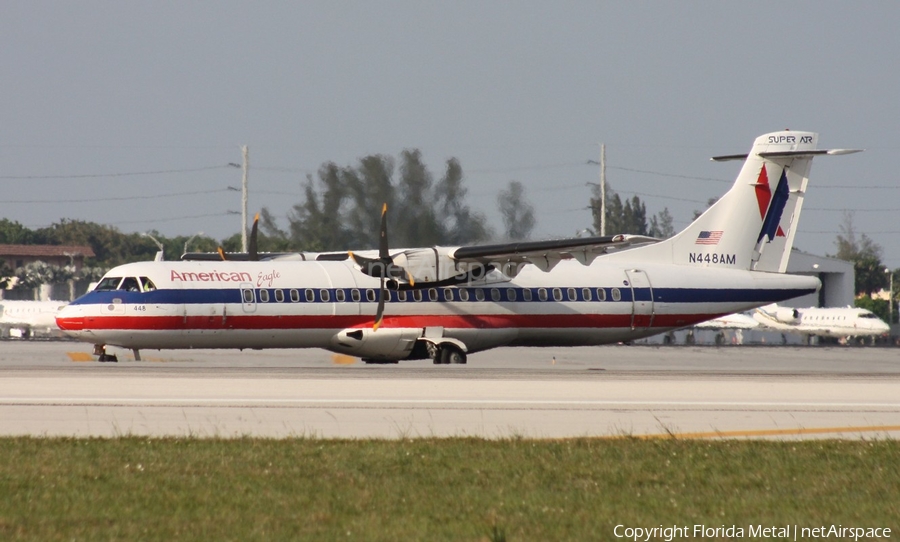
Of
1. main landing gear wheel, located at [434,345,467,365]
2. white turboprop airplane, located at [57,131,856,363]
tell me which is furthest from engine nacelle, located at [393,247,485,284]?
main landing gear wheel, located at [434,345,467,365]

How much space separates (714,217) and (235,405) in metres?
19.9

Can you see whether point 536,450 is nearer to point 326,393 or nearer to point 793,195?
point 326,393

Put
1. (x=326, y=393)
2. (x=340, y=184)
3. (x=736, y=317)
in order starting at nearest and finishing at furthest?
1. (x=326, y=393)
2. (x=340, y=184)
3. (x=736, y=317)

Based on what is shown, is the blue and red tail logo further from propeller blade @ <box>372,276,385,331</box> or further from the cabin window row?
propeller blade @ <box>372,276,385,331</box>

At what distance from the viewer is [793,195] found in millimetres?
32062

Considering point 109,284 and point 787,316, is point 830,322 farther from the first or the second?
point 109,284

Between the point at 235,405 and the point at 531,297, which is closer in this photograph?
the point at 235,405

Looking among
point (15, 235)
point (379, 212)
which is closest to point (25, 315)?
point (379, 212)

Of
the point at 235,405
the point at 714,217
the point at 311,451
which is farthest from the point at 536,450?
the point at 714,217

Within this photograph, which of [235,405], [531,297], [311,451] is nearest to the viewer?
[311,451]

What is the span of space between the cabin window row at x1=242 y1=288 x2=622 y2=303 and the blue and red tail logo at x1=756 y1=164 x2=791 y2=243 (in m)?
5.21

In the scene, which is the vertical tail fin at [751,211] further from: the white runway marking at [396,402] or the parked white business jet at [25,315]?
the parked white business jet at [25,315]

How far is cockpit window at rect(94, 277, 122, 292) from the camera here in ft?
89.5

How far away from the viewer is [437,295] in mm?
29641
